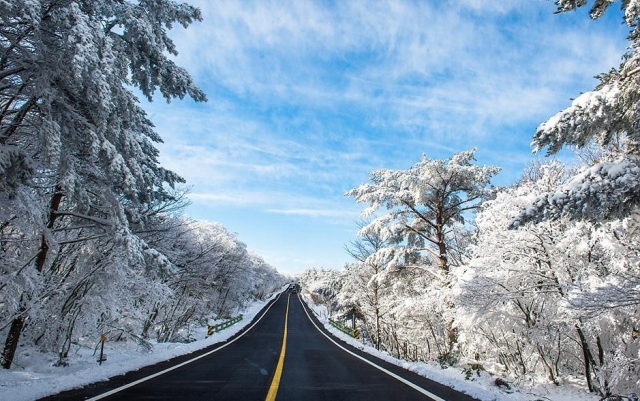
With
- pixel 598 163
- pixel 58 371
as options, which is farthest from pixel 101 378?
pixel 598 163

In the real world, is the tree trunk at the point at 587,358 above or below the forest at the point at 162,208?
below

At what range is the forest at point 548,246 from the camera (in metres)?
4.95

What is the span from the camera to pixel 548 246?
10586 millimetres

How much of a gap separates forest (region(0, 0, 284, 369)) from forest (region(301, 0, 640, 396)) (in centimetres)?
739

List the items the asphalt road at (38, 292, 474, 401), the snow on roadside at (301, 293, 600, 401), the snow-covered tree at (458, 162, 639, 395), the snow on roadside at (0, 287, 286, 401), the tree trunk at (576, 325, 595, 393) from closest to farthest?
the snow on roadside at (0, 287, 286, 401)
the asphalt road at (38, 292, 474, 401)
the snow on roadside at (301, 293, 600, 401)
the snow-covered tree at (458, 162, 639, 395)
the tree trunk at (576, 325, 595, 393)

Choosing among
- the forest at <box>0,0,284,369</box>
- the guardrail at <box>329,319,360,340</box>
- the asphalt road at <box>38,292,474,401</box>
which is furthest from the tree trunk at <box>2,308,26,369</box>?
the guardrail at <box>329,319,360,340</box>

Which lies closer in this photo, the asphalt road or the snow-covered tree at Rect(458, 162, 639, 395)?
the asphalt road

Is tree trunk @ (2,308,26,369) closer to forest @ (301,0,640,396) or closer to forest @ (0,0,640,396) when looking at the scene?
forest @ (0,0,640,396)

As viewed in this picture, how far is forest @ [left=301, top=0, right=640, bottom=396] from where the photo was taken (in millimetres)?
4953

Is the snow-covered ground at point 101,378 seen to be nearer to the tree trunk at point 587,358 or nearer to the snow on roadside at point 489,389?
the snow on roadside at point 489,389

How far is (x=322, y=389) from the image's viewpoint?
754cm

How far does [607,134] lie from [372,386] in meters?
6.41

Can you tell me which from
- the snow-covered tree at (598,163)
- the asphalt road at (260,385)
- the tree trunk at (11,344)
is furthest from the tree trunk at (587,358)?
the tree trunk at (11,344)

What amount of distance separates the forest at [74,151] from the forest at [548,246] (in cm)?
739
